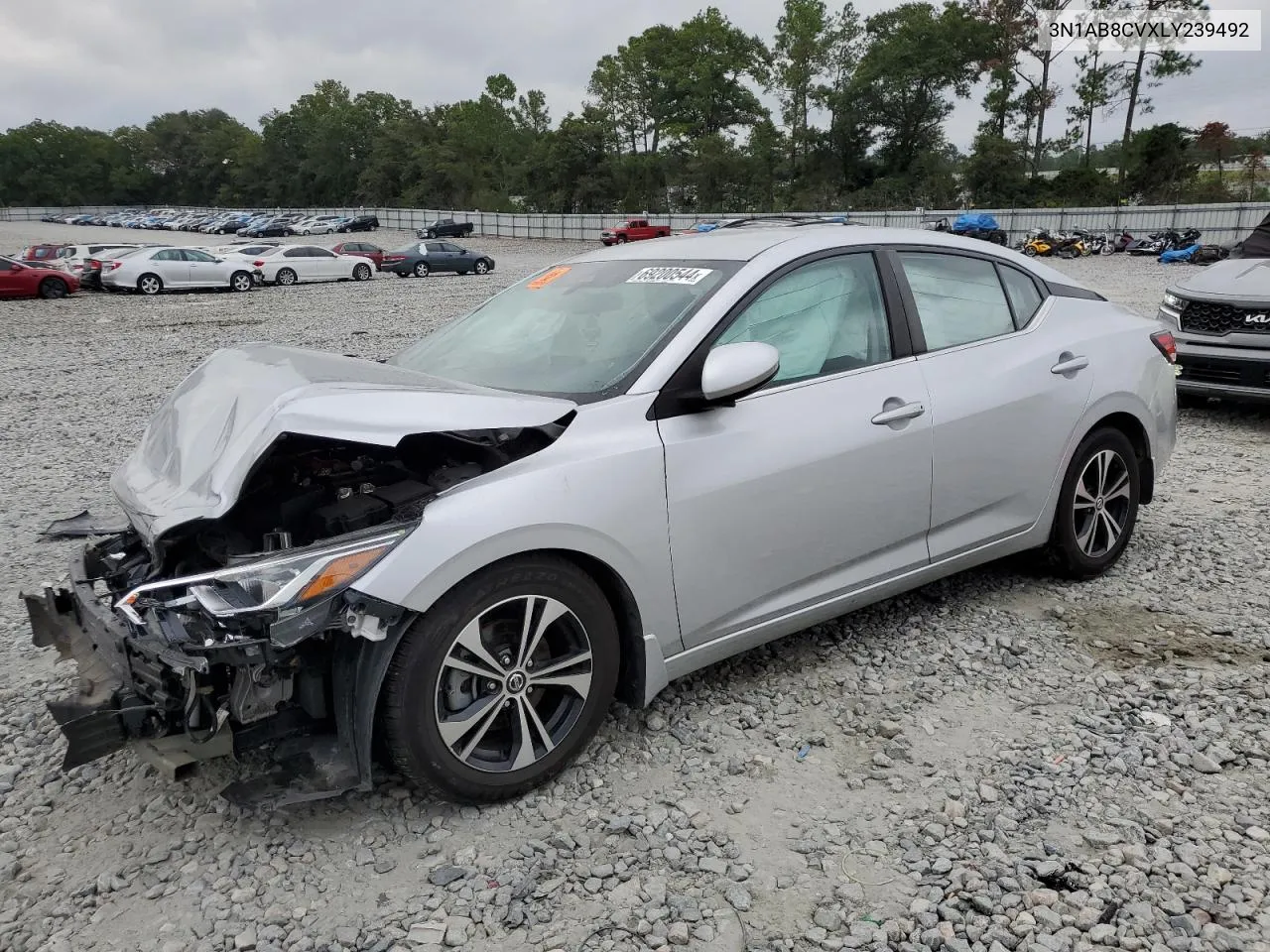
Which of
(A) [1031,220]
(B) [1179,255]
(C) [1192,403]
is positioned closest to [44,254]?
(C) [1192,403]

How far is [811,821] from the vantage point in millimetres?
2834

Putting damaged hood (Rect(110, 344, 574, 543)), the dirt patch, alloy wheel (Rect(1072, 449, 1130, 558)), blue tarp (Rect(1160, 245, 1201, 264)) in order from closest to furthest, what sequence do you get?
damaged hood (Rect(110, 344, 574, 543)), the dirt patch, alloy wheel (Rect(1072, 449, 1130, 558)), blue tarp (Rect(1160, 245, 1201, 264))

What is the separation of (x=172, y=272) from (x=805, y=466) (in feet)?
87.6

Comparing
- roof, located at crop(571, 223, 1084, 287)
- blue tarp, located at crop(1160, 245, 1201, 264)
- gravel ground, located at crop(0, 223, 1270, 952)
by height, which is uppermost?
roof, located at crop(571, 223, 1084, 287)

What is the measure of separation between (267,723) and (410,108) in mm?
99562

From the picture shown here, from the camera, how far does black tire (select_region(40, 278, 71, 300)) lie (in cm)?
2397

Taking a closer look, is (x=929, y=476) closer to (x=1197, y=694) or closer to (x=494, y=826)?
(x=1197, y=694)

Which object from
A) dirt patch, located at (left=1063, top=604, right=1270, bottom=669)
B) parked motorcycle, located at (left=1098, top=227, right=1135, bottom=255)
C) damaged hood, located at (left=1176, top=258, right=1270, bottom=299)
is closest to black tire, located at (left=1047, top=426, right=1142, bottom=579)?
dirt patch, located at (left=1063, top=604, right=1270, bottom=669)

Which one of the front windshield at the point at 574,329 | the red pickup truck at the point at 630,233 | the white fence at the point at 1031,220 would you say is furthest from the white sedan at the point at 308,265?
the front windshield at the point at 574,329

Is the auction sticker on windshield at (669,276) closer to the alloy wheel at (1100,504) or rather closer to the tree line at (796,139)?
the alloy wheel at (1100,504)

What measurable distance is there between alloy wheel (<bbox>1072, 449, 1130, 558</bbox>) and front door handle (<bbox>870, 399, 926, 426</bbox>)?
47.8 inches

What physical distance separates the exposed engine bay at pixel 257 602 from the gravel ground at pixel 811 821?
16.6 inches

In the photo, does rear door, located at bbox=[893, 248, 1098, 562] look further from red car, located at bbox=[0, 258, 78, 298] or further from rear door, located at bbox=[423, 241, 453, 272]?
rear door, located at bbox=[423, 241, 453, 272]

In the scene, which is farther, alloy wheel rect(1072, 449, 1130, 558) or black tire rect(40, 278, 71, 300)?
black tire rect(40, 278, 71, 300)
